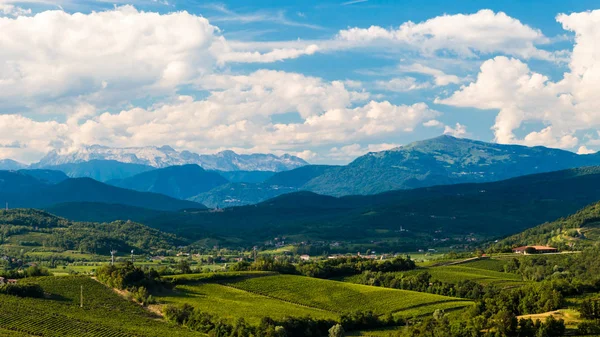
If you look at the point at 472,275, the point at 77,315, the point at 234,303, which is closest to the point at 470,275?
the point at 472,275

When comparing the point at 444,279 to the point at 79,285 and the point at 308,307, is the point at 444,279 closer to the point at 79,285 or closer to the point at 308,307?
the point at 308,307

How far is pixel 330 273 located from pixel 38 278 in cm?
7842

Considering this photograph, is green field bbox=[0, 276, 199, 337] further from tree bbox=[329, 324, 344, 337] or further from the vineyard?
tree bbox=[329, 324, 344, 337]

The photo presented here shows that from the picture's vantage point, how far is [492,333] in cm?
9612

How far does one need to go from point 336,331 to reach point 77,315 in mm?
46096

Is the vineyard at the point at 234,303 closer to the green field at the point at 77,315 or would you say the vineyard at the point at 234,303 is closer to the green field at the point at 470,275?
the green field at the point at 77,315

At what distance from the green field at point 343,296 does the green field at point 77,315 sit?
35.8m

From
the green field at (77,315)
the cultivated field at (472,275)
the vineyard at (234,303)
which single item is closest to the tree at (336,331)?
the vineyard at (234,303)

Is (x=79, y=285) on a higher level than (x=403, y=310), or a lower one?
higher

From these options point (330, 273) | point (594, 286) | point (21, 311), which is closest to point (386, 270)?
point (330, 273)

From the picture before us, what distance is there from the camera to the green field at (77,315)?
104 metres

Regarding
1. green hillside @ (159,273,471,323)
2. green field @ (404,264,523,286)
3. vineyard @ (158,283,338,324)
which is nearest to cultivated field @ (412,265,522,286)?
green field @ (404,264,523,286)

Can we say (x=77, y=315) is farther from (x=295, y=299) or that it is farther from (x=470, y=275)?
(x=470, y=275)

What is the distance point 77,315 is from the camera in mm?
115625
